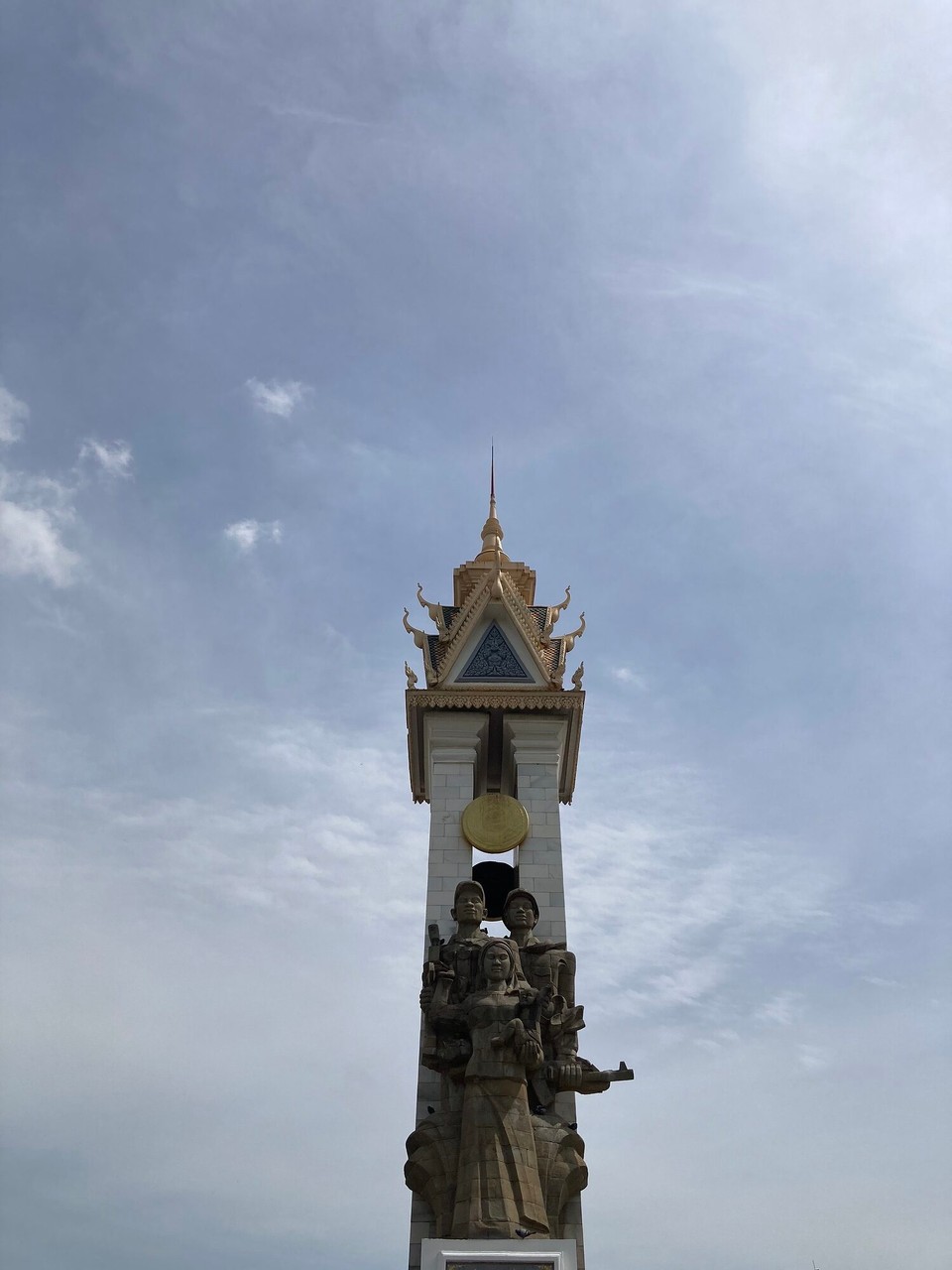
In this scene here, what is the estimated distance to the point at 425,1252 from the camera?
521 inches

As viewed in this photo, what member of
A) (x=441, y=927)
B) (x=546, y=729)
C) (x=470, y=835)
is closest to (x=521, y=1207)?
(x=441, y=927)

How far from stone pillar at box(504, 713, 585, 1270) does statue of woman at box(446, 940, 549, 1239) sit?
4.49 ft

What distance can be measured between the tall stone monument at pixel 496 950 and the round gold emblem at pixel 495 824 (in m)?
0.02

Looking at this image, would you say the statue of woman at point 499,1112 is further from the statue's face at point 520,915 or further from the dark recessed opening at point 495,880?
the dark recessed opening at point 495,880

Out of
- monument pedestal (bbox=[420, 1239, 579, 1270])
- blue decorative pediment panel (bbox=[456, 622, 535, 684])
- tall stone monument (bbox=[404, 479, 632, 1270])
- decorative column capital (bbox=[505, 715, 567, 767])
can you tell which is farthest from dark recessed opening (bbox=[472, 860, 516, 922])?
monument pedestal (bbox=[420, 1239, 579, 1270])

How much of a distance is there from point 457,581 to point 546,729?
4.05 meters

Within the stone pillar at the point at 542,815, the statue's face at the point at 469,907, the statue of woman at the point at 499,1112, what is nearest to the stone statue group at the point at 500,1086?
the statue of woman at the point at 499,1112

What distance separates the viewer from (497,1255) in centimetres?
1312

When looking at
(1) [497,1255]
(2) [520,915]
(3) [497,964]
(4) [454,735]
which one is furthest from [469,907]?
(1) [497,1255]

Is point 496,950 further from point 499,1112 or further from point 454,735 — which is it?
point 454,735

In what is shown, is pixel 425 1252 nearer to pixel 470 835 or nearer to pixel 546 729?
pixel 470 835

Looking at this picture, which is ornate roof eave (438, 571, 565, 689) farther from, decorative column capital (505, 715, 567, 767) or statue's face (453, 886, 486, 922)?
statue's face (453, 886, 486, 922)

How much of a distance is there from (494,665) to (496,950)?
595cm

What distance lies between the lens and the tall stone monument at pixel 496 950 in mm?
13969
